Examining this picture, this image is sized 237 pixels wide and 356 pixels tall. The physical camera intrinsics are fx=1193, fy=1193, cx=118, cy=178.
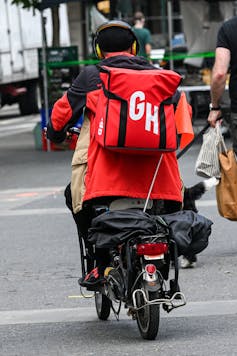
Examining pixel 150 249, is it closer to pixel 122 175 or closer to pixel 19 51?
pixel 122 175

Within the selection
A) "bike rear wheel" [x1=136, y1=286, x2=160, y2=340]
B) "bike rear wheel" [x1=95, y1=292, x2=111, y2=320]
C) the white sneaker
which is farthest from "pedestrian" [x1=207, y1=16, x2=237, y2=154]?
"bike rear wheel" [x1=136, y1=286, x2=160, y2=340]

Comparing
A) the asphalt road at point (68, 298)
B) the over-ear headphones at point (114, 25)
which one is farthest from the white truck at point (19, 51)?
the over-ear headphones at point (114, 25)

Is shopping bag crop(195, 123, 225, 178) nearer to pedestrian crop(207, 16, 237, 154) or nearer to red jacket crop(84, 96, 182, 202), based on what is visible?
pedestrian crop(207, 16, 237, 154)

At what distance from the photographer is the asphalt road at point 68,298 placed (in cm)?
642

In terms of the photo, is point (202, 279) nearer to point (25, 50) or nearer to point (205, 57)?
point (205, 57)

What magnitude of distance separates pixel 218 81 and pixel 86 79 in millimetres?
2343

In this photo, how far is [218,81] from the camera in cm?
875

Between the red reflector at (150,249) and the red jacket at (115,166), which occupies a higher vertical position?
the red jacket at (115,166)

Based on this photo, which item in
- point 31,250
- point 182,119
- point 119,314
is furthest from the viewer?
point 31,250

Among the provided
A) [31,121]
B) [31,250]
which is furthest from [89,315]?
[31,121]

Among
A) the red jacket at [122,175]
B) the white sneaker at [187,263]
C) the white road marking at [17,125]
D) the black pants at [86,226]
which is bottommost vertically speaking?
the white road marking at [17,125]

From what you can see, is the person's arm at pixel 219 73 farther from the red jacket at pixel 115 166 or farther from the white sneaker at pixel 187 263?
the red jacket at pixel 115 166

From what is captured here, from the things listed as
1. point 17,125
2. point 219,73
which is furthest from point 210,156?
point 17,125

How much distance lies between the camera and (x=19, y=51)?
30.4 meters
